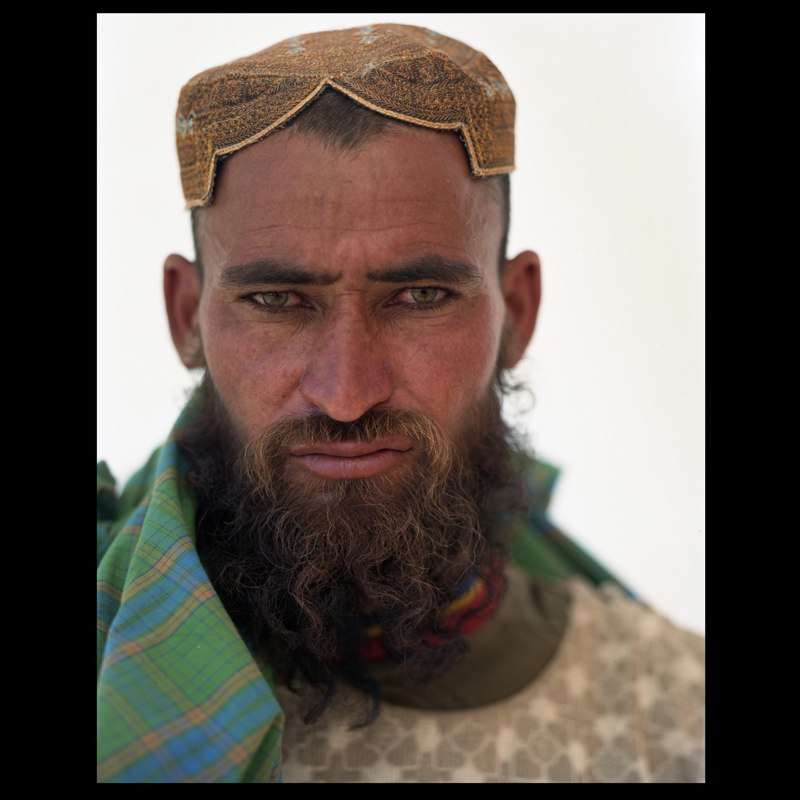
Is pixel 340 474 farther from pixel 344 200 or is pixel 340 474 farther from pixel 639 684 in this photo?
pixel 639 684

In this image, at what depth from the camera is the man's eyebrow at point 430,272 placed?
63.6 inches

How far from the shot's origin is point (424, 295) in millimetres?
1693

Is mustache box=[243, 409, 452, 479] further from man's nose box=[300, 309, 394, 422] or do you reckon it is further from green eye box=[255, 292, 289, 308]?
green eye box=[255, 292, 289, 308]

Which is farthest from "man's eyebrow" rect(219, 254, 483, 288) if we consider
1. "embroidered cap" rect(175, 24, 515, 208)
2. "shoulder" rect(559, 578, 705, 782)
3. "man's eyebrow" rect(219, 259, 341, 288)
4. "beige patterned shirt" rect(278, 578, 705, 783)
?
"shoulder" rect(559, 578, 705, 782)

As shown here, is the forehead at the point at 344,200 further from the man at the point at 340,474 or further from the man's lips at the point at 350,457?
the man's lips at the point at 350,457

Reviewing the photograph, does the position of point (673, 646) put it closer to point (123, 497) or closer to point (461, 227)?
point (461, 227)

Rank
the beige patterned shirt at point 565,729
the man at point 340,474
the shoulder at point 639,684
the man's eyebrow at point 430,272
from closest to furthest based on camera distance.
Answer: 1. the man at point 340,474
2. the man's eyebrow at point 430,272
3. the beige patterned shirt at point 565,729
4. the shoulder at point 639,684

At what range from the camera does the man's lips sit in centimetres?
163

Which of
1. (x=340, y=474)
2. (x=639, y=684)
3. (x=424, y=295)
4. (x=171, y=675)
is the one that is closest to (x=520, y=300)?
(x=424, y=295)

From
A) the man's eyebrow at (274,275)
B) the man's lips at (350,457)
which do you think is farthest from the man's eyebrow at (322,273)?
the man's lips at (350,457)

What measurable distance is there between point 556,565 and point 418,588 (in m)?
0.93

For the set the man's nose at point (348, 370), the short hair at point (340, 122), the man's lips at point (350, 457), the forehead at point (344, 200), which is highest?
the short hair at point (340, 122)

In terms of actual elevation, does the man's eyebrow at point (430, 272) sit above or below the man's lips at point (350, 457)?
above

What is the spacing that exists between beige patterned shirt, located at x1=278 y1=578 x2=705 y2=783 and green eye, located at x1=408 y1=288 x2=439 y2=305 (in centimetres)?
96
